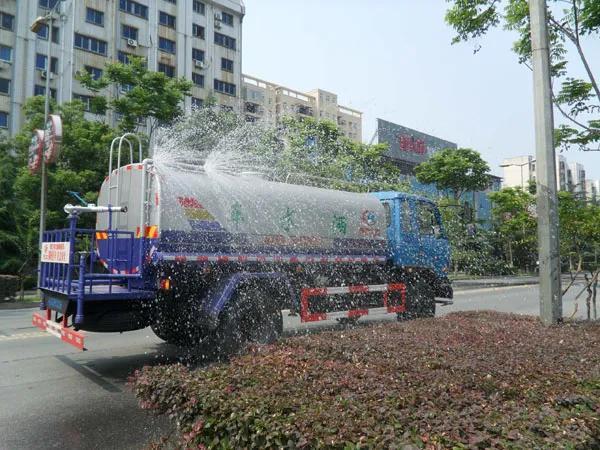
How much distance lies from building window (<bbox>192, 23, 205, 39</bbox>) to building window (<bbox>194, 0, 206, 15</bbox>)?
1086mm

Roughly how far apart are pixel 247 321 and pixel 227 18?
40.3 metres

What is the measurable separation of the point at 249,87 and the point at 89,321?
171 ft

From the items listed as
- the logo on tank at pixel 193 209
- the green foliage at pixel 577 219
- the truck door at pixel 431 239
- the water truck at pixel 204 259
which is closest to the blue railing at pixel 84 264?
the water truck at pixel 204 259

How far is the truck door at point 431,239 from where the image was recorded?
1030cm

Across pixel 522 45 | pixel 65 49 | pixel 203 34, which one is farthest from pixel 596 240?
pixel 203 34

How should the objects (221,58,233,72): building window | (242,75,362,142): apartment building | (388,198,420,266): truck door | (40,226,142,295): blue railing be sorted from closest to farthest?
(40,226,142,295): blue railing → (388,198,420,266): truck door → (221,58,233,72): building window → (242,75,362,142): apartment building

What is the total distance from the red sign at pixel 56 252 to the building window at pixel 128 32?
33.2m

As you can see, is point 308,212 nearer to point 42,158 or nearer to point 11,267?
point 42,158

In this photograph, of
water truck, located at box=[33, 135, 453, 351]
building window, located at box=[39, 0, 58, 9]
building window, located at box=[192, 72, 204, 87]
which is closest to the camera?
water truck, located at box=[33, 135, 453, 351]

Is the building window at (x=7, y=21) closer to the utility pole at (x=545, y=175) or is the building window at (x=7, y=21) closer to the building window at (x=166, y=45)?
the building window at (x=166, y=45)

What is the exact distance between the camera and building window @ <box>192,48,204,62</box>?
40.7 metres

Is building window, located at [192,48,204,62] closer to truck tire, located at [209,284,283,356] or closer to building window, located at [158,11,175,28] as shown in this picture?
building window, located at [158,11,175,28]

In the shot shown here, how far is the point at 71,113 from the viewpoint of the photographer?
21234 millimetres

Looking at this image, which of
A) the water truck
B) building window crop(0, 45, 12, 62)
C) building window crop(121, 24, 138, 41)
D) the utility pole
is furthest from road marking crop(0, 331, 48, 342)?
→ building window crop(121, 24, 138, 41)
